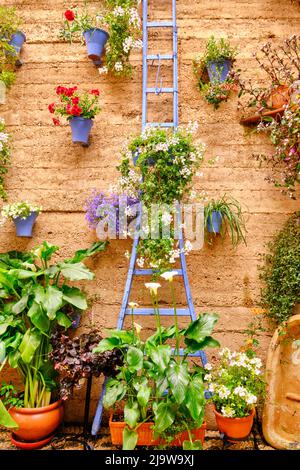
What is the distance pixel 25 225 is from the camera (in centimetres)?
339

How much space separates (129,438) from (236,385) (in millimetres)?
743

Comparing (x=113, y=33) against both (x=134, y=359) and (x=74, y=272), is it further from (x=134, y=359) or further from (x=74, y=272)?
(x=134, y=359)

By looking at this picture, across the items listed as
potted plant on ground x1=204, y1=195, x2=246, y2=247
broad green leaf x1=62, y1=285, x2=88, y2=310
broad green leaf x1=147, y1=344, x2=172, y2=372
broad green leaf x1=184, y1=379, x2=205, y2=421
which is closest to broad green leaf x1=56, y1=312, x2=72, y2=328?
broad green leaf x1=62, y1=285, x2=88, y2=310

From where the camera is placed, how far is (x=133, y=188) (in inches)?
127

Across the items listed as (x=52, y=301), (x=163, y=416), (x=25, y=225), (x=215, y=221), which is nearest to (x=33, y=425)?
(x=52, y=301)

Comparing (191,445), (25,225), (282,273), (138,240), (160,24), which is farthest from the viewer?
(160,24)

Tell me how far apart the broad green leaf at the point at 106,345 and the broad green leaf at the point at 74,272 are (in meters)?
0.47

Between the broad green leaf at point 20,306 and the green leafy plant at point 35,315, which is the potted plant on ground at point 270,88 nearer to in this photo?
the green leafy plant at point 35,315

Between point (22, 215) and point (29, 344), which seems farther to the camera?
point (22, 215)

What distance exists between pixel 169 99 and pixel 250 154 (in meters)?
0.82

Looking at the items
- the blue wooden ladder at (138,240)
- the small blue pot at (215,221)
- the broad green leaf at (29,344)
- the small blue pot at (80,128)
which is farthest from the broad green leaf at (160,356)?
the small blue pot at (80,128)

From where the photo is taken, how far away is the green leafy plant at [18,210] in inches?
129

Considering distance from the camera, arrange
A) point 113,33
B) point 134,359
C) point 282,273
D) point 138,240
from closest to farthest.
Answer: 1. point 134,359
2. point 282,273
3. point 138,240
4. point 113,33

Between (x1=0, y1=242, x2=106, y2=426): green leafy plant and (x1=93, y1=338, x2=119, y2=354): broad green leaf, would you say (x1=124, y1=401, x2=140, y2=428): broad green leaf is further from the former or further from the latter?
(x1=0, y1=242, x2=106, y2=426): green leafy plant
